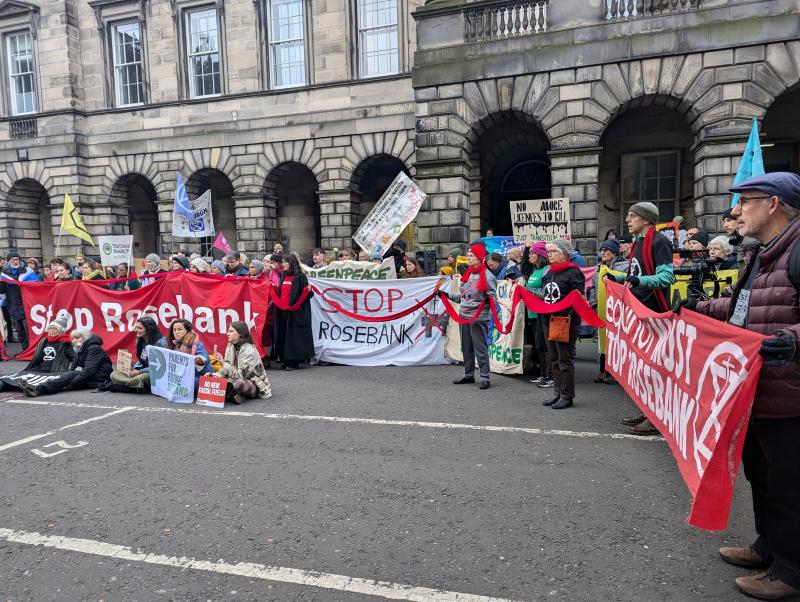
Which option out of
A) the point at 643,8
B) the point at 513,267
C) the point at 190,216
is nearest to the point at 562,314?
the point at 513,267

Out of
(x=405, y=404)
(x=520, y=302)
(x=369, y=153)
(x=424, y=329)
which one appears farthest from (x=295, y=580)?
(x=369, y=153)

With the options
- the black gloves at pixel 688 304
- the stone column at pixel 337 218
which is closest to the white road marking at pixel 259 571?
the black gloves at pixel 688 304

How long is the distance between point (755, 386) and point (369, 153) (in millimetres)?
17270

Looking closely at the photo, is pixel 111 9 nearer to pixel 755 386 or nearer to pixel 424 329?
pixel 424 329

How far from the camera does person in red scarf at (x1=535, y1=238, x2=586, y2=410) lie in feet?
20.9

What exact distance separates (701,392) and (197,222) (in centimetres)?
1639

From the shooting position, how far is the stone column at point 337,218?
19.4 m

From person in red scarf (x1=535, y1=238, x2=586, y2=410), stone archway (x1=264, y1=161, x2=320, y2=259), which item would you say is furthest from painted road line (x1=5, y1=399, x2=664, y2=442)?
stone archway (x1=264, y1=161, x2=320, y2=259)

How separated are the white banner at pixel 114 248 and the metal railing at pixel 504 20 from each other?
A: 11.1 metres

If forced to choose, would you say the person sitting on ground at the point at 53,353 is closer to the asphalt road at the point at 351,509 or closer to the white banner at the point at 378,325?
the asphalt road at the point at 351,509

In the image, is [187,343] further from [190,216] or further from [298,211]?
[298,211]

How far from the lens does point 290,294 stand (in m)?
9.47

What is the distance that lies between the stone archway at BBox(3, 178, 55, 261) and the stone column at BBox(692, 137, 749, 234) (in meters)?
23.9

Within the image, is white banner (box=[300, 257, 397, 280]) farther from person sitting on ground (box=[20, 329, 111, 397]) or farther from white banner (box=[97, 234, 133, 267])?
white banner (box=[97, 234, 133, 267])
